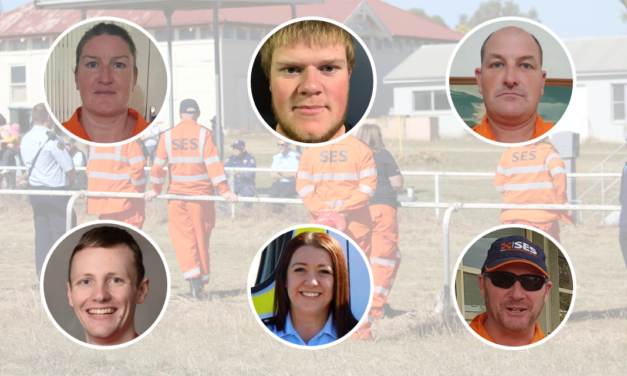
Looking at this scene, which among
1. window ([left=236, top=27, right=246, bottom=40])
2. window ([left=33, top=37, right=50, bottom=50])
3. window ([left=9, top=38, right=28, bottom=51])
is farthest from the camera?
window ([left=9, top=38, right=28, bottom=51])

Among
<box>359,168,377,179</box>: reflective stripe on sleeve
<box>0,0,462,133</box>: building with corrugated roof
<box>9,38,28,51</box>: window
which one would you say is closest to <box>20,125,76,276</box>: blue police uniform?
<box>359,168,377,179</box>: reflective stripe on sleeve

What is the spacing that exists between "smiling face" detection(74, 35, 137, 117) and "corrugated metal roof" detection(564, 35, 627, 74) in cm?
3130

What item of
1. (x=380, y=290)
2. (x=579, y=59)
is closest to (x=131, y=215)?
(x=380, y=290)

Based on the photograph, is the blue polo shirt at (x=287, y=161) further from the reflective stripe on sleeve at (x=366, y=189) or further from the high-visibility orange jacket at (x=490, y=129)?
the high-visibility orange jacket at (x=490, y=129)

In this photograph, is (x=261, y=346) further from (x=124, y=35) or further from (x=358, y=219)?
(x=124, y=35)

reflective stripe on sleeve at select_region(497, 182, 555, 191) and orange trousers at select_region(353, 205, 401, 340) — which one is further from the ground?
reflective stripe on sleeve at select_region(497, 182, 555, 191)

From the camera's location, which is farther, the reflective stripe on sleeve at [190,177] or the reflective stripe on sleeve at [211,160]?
the reflective stripe on sleeve at [190,177]

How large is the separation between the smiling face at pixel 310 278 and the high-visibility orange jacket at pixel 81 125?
0.85 metres

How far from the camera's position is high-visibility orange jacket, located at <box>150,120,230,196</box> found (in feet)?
25.5

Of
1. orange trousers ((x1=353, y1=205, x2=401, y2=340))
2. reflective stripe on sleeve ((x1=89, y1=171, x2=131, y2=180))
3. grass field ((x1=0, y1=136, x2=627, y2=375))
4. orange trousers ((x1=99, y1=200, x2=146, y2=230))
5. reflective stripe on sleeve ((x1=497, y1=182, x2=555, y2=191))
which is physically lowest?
grass field ((x1=0, y1=136, x2=627, y2=375))

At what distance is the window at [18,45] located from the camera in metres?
38.9

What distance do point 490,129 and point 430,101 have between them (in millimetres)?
34985

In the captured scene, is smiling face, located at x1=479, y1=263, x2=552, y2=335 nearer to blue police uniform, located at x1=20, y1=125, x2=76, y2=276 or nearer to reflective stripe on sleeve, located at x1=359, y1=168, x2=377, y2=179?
reflective stripe on sleeve, located at x1=359, y1=168, x2=377, y2=179

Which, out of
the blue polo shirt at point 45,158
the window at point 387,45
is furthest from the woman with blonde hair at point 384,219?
the window at point 387,45
